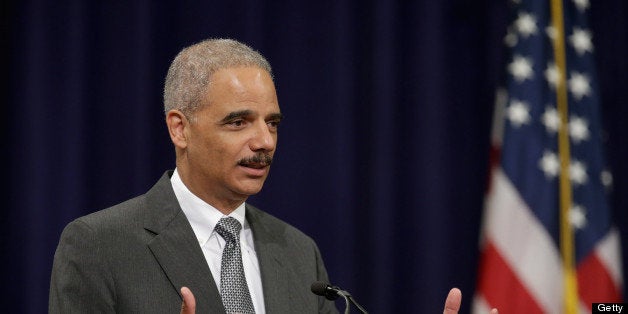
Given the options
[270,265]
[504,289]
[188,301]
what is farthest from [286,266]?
[504,289]

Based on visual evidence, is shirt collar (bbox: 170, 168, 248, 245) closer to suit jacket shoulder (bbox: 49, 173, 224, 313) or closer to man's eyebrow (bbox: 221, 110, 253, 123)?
suit jacket shoulder (bbox: 49, 173, 224, 313)

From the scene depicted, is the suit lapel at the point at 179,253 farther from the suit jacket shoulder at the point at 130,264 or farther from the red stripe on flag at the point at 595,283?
the red stripe on flag at the point at 595,283

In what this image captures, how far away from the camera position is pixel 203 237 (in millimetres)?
1979

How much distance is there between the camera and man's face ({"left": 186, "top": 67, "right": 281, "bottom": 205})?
1933mm

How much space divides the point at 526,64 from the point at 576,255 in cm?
74

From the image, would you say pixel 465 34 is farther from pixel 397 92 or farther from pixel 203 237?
pixel 203 237

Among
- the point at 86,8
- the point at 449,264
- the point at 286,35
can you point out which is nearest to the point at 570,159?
the point at 449,264

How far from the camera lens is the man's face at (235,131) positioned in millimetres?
1933

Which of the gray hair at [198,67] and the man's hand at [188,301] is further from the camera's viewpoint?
the gray hair at [198,67]

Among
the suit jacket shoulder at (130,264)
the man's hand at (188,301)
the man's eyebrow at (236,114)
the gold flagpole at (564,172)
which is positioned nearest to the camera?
the man's hand at (188,301)

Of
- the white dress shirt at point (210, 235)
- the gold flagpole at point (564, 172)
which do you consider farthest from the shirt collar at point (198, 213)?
the gold flagpole at point (564, 172)

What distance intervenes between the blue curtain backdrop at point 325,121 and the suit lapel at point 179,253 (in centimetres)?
127

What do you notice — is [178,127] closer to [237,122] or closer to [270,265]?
[237,122]

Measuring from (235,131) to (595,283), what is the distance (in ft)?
5.78
